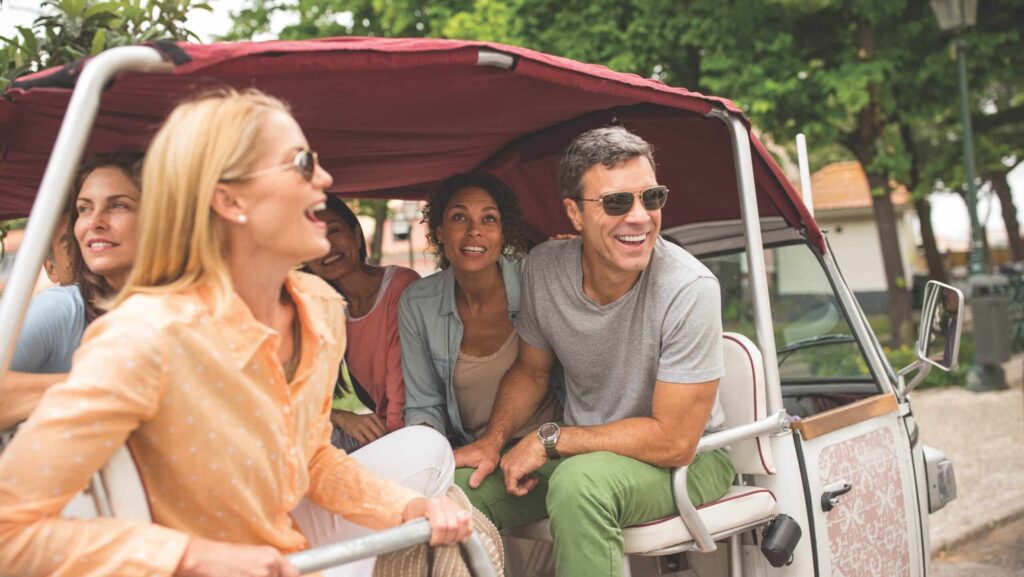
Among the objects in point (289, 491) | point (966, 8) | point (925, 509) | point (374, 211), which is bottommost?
point (925, 509)

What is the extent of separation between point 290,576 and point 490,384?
1847mm

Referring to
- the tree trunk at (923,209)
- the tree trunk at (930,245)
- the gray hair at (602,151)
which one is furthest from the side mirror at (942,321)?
the tree trunk at (930,245)

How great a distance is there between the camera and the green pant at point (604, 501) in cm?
266

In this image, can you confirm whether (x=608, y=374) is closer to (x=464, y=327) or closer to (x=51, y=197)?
(x=464, y=327)

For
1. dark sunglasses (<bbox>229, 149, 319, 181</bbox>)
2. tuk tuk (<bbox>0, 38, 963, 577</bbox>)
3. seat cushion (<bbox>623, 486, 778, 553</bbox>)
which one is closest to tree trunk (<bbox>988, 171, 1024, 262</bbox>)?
tuk tuk (<bbox>0, 38, 963, 577</bbox>)

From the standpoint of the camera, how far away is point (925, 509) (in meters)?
3.80

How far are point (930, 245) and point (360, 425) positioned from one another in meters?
17.3

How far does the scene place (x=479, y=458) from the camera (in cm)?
323

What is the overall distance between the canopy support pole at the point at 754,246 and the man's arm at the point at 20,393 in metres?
2.04

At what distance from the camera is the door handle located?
322 cm

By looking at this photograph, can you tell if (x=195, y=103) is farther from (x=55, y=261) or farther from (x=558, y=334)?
(x=558, y=334)

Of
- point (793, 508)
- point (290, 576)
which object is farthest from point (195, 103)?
point (793, 508)

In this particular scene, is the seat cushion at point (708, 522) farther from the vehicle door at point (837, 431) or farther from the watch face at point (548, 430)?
the watch face at point (548, 430)

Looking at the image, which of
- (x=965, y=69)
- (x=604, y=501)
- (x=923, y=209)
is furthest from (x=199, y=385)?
(x=923, y=209)
